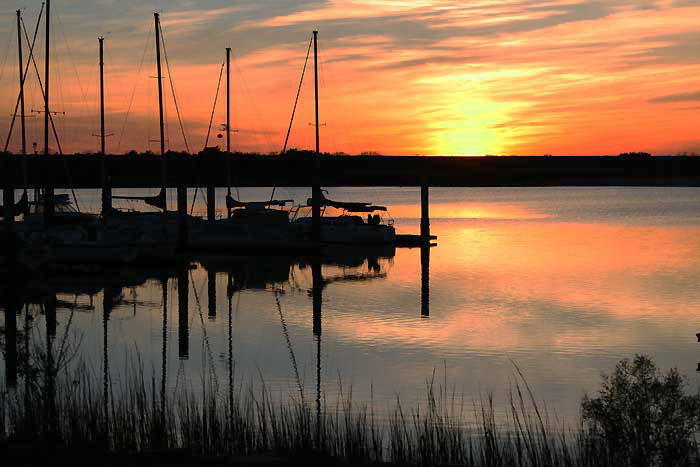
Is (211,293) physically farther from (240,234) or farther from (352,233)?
(352,233)

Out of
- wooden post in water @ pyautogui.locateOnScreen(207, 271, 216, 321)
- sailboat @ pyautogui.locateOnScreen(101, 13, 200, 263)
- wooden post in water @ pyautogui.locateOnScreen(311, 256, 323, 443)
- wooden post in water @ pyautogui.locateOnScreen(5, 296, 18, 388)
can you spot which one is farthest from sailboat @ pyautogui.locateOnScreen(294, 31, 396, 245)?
wooden post in water @ pyautogui.locateOnScreen(5, 296, 18, 388)

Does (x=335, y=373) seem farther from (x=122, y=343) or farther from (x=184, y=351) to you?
(x=122, y=343)

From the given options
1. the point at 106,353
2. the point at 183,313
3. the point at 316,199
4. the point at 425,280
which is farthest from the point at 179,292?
the point at 316,199

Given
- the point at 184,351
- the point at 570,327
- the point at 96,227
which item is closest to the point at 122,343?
the point at 184,351

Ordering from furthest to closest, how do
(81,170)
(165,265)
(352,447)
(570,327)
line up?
1. (81,170)
2. (165,265)
3. (570,327)
4. (352,447)

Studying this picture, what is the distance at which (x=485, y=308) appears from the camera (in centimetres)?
3212

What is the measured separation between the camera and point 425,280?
133 ft

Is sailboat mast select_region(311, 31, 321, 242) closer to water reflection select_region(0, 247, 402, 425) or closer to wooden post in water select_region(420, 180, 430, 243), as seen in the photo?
water reflection select_region(0, 247, 402, 425)

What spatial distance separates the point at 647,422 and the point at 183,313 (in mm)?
20873

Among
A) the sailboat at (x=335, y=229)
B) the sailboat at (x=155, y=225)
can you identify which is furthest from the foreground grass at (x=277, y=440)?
the sailboat at (x=335, y=229)

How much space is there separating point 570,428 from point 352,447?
17.2ft

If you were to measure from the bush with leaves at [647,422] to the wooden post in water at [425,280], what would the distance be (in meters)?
17.7

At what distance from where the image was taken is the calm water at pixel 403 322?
20.8m

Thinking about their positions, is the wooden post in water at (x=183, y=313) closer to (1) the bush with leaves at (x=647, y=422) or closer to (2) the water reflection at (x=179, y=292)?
(2) the water reflection at (x=179, y=292)
